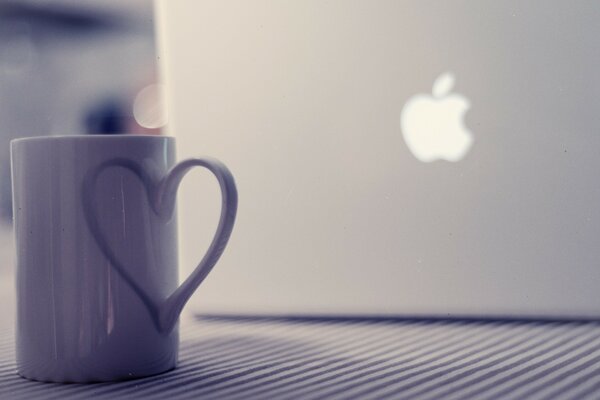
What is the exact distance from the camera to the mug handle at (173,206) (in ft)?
1.52

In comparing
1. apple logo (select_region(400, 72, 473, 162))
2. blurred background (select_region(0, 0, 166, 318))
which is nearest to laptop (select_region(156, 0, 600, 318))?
apple logo (select_region(400, 72, 473, 162))

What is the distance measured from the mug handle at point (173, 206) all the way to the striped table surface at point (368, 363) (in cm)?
4

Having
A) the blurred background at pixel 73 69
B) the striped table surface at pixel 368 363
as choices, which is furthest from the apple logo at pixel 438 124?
the blurred background at pixel 73 69

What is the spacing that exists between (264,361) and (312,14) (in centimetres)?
29

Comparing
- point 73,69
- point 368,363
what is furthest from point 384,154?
point 73,69

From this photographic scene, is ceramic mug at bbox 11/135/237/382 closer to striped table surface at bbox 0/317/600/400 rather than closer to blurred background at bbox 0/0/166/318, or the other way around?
striped table surface at bbox 0/317/600/400

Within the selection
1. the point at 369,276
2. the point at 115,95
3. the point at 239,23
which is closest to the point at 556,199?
the point at 369,276

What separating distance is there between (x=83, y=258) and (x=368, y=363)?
0.65 ft

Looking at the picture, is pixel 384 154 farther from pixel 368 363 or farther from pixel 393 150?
pixel 368 363

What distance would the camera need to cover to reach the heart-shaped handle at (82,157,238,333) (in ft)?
1.52

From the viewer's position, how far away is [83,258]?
1.52 ft

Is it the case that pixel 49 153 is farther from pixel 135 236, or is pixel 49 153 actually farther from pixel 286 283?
pixel 286 283

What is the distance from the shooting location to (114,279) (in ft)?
1.54

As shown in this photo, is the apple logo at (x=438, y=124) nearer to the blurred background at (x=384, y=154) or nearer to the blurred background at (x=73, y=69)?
the blurred background at (x=384, y=154)
